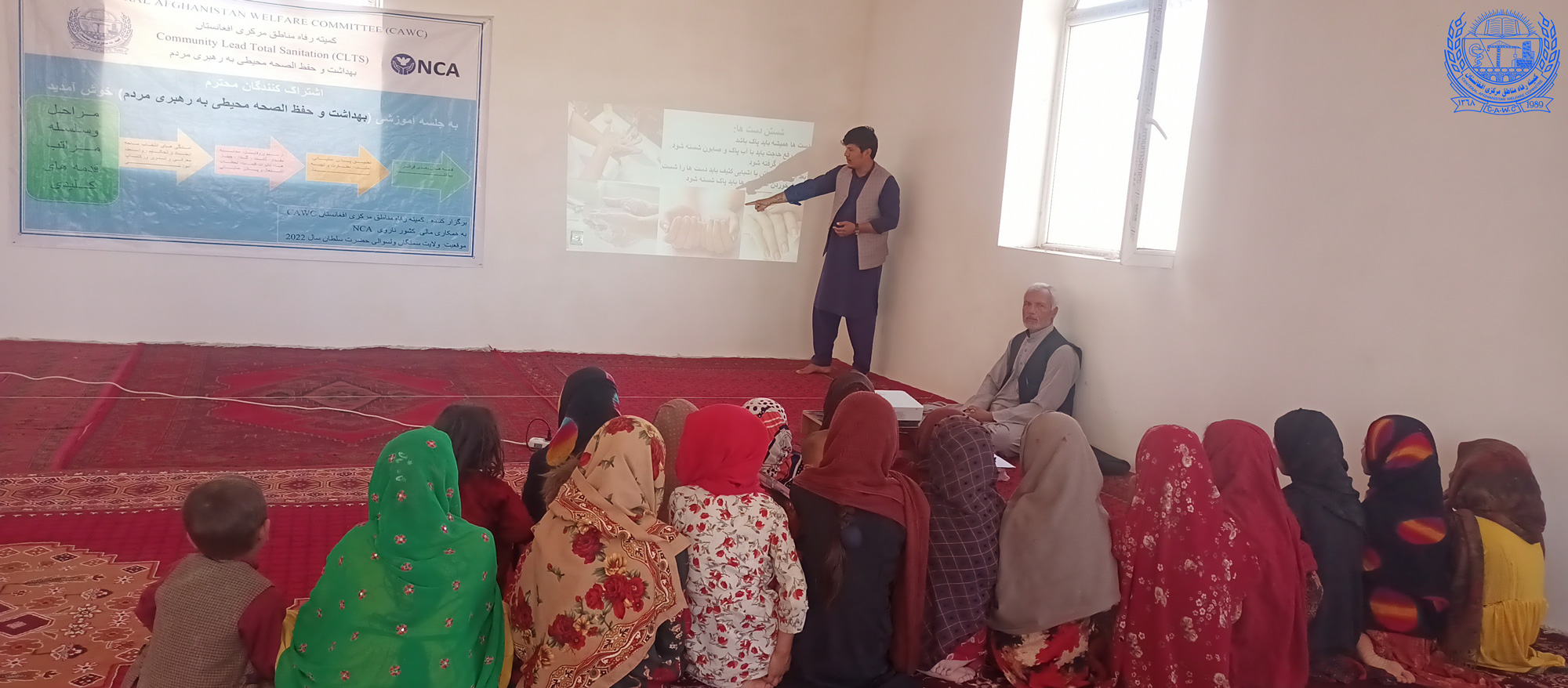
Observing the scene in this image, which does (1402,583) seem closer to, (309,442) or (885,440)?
(885,440)

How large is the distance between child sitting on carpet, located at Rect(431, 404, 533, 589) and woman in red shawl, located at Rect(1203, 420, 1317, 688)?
146 centimetres

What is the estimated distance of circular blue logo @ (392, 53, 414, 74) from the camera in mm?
5285

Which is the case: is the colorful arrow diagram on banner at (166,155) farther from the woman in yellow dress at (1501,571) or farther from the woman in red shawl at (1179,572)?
the woman in yellow dress at (1501,571)

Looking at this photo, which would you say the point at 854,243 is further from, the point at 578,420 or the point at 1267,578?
the point at 1267,578

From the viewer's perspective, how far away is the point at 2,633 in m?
2.05

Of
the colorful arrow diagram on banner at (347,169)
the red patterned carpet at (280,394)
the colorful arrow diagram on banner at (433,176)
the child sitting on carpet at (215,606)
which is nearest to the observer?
the child sitting on carpet at (215,606)

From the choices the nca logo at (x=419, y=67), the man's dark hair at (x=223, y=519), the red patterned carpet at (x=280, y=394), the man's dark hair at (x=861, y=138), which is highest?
the nca logo at (x=419, y=67)

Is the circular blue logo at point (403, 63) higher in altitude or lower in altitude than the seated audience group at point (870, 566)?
higher

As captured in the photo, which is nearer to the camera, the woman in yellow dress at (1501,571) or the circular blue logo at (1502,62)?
the woman in yellow dress at (1501,571)

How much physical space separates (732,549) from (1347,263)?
2245 mm

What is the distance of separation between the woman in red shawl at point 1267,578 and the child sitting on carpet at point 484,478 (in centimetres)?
146

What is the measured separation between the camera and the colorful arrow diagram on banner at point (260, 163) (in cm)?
509

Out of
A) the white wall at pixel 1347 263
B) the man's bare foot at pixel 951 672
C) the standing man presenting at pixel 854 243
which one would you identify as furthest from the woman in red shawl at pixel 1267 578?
the standing man presenting at pixel 854 243

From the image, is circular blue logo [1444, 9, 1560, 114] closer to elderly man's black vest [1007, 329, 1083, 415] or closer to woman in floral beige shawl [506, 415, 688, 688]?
elderly man's black vest [1007, 329, 1083, 415]
